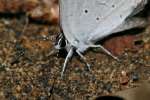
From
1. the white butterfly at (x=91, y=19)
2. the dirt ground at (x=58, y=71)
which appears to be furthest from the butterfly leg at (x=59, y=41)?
the dirt ground at (x=58, y=71)

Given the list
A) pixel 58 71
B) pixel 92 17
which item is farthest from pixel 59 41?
pixel 92 17

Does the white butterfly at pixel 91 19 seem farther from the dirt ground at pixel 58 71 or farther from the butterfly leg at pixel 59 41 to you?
the dirt ground at pixel 58 71

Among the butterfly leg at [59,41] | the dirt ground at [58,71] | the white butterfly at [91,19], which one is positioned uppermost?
the white butterfly at [91,19]

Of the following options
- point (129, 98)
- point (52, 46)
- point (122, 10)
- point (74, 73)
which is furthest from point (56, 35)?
Result: point (129, 98)

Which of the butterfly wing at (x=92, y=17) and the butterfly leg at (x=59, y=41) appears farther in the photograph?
the butterfly leg at (x=59, y=41)

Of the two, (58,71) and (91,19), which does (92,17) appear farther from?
(58,71)

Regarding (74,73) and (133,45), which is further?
(133,45)

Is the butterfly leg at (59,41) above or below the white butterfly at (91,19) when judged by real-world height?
below

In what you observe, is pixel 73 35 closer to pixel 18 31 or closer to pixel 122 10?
pixel 122 10

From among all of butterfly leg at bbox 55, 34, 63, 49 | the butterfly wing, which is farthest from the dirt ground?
the butterfly wing
